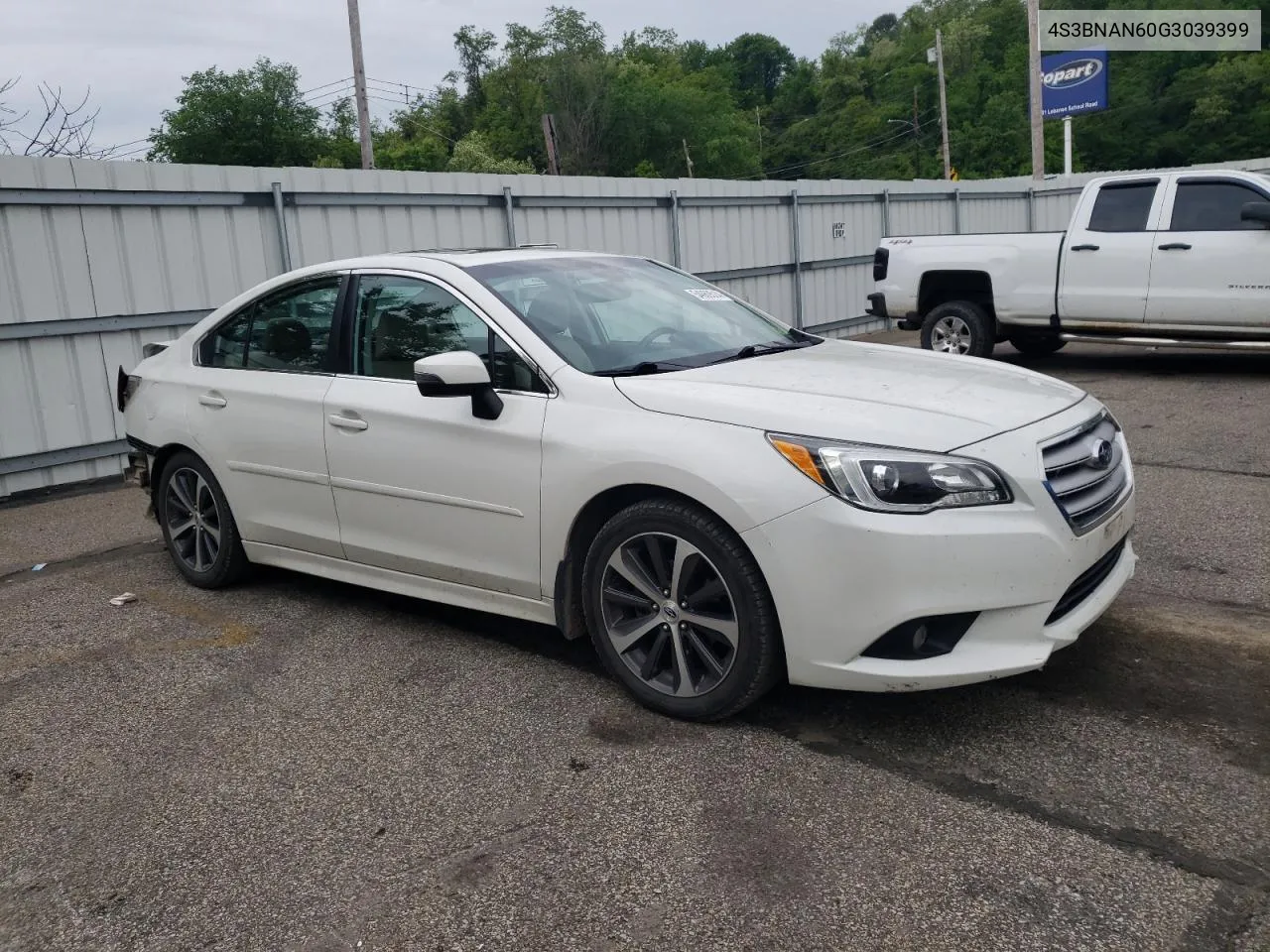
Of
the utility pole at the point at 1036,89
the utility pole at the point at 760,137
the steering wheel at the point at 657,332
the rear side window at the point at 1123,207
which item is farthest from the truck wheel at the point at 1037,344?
the utility pole at the point at 760,137

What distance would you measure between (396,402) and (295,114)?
82.6 m

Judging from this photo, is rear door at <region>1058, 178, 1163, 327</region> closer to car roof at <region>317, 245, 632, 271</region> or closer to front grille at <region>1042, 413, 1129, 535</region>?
car roof at <region>317, 245, 632, 271</region>

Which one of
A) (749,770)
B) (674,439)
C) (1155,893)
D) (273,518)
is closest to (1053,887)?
(1155,893)

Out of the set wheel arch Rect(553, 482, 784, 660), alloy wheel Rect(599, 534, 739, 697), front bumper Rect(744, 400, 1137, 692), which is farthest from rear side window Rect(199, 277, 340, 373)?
front bumper Rect(744, 400, 1137, 692)

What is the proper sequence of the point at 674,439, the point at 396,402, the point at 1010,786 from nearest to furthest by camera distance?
1. the point at 1010,786
2. the point at 674,439
3. the point at 396,402

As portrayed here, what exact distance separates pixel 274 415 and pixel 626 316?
1645mm

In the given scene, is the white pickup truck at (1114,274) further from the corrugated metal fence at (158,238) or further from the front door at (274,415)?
the front door at (274,415)

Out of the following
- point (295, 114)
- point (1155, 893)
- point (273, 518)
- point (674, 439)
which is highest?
point (295, 114)

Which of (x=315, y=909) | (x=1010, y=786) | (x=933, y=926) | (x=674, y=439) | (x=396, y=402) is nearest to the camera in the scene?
(x=933, y=926)

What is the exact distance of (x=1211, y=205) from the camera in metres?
10.0

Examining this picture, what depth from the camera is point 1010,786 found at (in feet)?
10.4

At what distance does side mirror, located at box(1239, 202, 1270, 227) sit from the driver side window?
804 cm

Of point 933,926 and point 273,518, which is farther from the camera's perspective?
point 273,518

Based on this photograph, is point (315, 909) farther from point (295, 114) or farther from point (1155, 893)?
point (295, 114)
